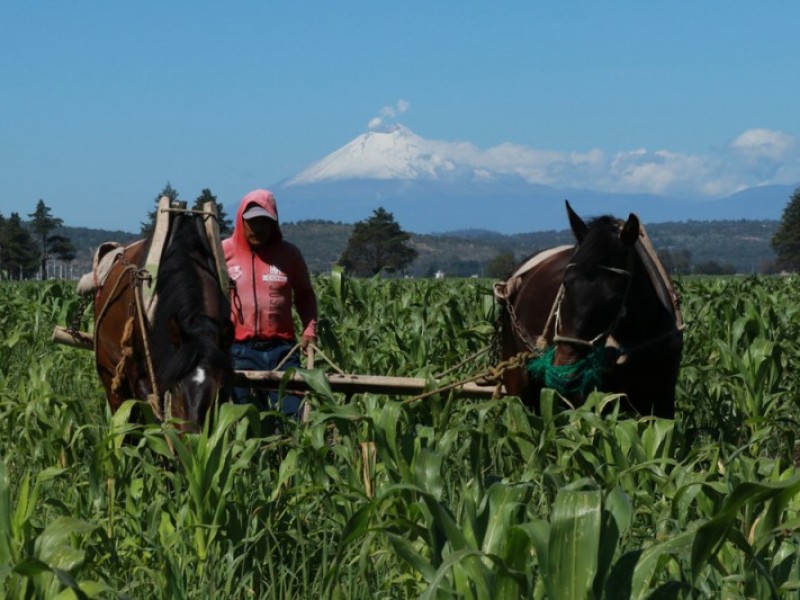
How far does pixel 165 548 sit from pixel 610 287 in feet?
11.8

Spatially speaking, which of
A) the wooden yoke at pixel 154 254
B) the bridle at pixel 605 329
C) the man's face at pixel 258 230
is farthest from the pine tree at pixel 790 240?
the wooden yoke at pixel 154 254

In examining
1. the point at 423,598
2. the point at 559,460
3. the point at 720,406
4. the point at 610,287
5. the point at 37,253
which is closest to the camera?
the point at 423,598

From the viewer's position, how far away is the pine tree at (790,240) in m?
128

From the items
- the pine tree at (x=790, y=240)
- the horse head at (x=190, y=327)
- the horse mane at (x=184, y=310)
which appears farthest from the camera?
the pine tree at (x=790, y=240)

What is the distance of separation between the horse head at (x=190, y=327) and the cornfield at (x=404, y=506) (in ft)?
0.87

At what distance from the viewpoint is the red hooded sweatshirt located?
8.52 meters

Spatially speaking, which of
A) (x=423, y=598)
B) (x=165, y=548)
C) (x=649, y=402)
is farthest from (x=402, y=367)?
(x=423, y=598)

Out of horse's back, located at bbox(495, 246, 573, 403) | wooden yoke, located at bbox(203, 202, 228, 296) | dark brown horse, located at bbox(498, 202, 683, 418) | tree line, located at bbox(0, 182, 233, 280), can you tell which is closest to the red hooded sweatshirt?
wooden yoke, located at bbox(203, 202, 228, 296)

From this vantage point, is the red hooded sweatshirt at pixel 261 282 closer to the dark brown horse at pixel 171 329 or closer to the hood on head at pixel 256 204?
the hood on head at pixel 256 204

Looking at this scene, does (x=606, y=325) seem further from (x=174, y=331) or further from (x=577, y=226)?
(x=174, y=331)

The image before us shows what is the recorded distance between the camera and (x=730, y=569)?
4.55m

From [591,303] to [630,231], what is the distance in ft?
2.15

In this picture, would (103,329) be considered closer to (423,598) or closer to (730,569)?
(730,569)

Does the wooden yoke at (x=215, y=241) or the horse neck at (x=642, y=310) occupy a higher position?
the wooden yoke at (x=215, y=241)
